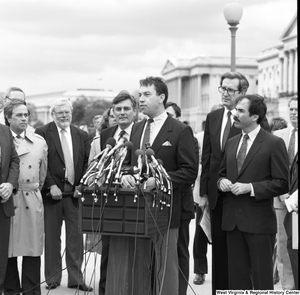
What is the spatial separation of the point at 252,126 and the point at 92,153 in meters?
2.92

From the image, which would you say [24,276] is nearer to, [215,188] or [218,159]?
[215,188]

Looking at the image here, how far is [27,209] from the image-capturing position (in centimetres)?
848

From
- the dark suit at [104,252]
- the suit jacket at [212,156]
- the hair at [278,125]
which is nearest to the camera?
the suit jacket at [212,156]

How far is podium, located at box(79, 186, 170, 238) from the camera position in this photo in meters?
6.24

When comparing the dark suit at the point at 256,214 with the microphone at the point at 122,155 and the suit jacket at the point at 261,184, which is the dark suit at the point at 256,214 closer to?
the suit jacket at the point at 261,184

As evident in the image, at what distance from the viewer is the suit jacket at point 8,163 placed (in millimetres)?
7941

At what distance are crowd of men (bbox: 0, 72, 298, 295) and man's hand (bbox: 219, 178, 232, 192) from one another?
1 centimetres

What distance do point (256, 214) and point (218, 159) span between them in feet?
3.95

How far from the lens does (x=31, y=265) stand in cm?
858

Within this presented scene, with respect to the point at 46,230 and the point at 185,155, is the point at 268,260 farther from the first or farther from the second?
A: the point at 46,230

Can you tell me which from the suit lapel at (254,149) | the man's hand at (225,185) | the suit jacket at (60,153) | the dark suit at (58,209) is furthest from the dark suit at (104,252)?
the suit lapel at (254,149)

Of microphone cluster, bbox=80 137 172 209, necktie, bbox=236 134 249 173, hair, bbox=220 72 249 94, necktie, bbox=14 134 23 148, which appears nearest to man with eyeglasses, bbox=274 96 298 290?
hair, bbox=220 72 249 94

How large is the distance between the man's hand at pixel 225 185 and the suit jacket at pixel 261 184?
0.34ft

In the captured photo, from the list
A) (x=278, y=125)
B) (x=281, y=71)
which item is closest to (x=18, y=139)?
(x=278, y=125)
